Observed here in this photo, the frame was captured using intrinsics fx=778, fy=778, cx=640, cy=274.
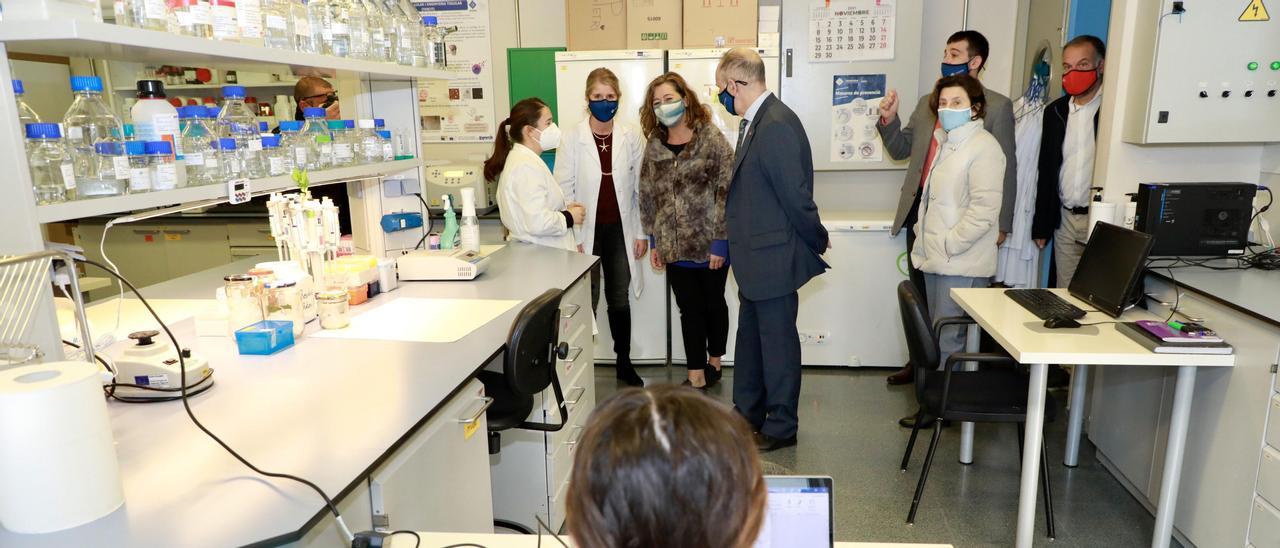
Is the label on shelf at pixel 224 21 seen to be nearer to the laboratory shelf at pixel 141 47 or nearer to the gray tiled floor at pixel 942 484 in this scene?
the laboratory shelf at pixel 141 47

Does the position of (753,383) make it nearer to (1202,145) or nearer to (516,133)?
(516,133)

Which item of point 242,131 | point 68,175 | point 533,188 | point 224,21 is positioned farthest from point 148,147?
point 533,188

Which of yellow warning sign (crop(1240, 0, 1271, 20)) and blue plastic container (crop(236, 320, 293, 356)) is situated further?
yellow warning sign (crop(1240, 0, 1271, 20))

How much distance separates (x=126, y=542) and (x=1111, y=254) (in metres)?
2.66

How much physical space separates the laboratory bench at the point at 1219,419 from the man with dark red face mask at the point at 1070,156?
811mm

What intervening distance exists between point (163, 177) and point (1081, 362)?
229 cm

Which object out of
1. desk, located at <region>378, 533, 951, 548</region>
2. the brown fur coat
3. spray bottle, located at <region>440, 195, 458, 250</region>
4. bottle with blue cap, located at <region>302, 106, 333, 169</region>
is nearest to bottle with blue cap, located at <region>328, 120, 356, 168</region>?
bottle with blue cap, located at <region>302, 106, 333, 169</region>

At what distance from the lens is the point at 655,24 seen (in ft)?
13.7

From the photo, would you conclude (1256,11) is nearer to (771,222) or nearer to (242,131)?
(771,222)

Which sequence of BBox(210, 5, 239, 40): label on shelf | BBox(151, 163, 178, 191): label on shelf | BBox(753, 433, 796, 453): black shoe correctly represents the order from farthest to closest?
1. BBox(753, 433, 796, 453): black shoe
2. BBox(210, 5, 239, 40): label on shelf
3. BBox(151, 163, 178, 191): label on shelf

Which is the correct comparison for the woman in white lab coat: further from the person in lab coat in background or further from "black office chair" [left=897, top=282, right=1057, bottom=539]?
"black office chair" [left=897, top=282, right=1057, bottom=539]

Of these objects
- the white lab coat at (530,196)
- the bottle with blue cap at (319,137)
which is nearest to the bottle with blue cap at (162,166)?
the bottle with blue cap at (319,137)

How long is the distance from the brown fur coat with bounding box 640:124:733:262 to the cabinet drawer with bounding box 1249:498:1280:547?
206 cm

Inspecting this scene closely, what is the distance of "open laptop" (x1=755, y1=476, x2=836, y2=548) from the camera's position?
103 centimetres
